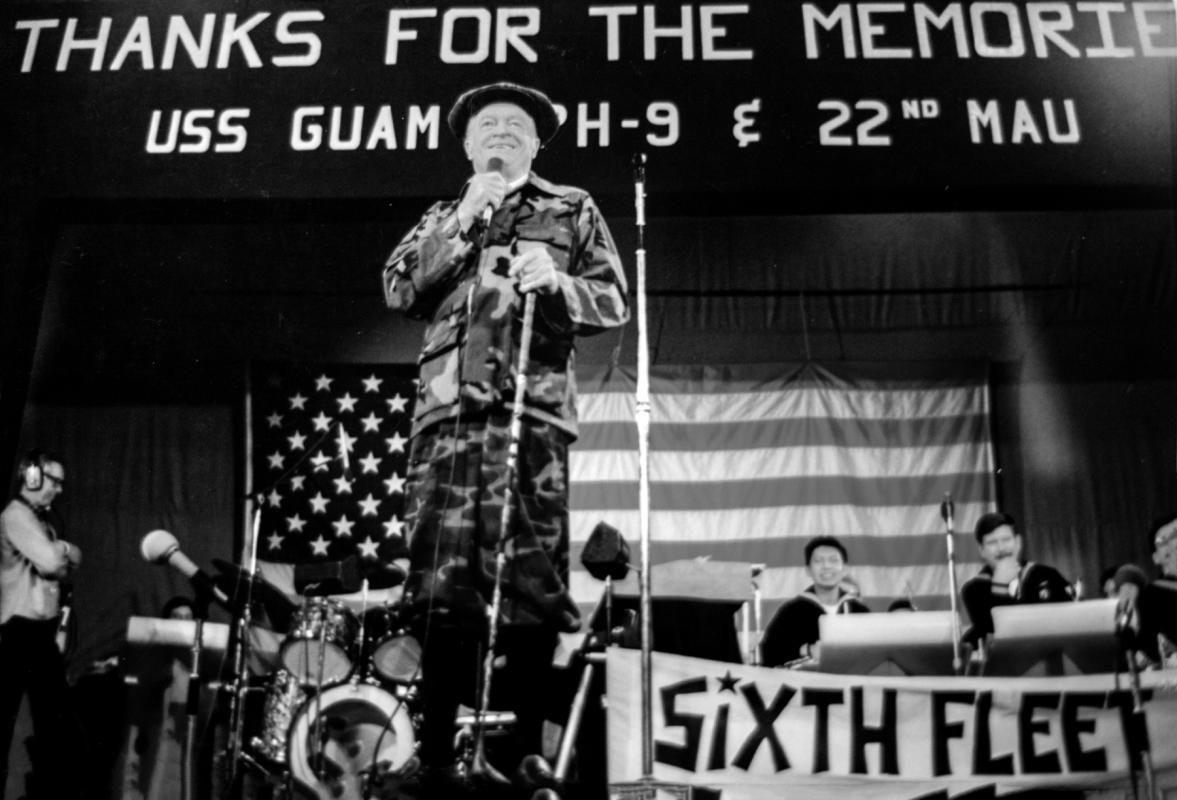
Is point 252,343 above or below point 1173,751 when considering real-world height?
above

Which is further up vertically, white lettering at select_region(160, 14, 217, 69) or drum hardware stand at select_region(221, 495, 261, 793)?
white lettering at select_region(160, 14, 217, 69)

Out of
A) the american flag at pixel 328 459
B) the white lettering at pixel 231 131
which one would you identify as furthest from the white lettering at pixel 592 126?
the american flag at pixel 328 459

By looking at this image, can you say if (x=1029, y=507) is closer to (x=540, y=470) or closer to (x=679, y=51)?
(x=679, y=51)

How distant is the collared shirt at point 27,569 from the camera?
5.10 meters

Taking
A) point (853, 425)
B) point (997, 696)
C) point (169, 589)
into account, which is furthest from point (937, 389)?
point (169, 589)

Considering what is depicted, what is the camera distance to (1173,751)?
3.42 m

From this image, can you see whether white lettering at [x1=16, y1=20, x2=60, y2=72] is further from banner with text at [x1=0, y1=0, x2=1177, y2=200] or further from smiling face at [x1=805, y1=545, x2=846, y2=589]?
smiling face at [x1=805, y1=545, x2=846, y2=589]

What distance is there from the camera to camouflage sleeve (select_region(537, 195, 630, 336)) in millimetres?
3754

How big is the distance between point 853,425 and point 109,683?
459cm

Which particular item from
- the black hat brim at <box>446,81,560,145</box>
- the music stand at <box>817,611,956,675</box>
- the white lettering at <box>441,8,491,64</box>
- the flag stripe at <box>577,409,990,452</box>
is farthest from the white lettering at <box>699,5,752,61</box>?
the music stand at <box>817,611,956,675</box>

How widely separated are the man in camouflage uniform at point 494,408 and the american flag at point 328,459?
291cm

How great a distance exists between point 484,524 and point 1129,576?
4129mm

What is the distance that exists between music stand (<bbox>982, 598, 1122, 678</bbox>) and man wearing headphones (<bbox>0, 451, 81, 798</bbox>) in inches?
155

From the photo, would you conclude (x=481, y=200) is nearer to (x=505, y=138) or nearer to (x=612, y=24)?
(x=505, y=138)
